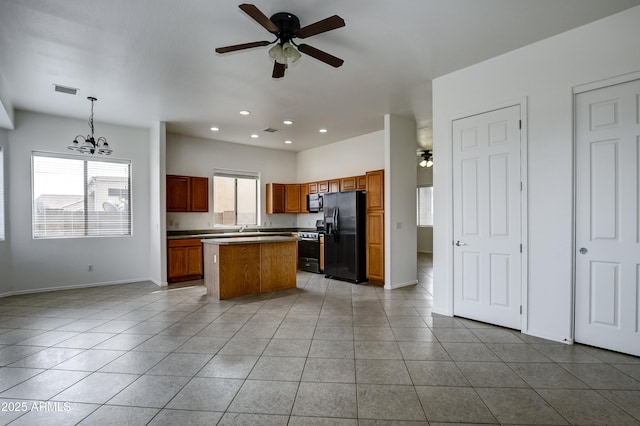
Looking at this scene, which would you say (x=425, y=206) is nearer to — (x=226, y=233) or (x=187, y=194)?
(x=226, y=233)

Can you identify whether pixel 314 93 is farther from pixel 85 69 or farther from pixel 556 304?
pixel 556 304

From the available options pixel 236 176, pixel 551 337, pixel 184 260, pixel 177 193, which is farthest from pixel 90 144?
pixel 551 337

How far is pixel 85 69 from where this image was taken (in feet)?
12.4

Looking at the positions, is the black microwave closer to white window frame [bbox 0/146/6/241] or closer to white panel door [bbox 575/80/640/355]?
white panel door [bbox 575/80/640/355]

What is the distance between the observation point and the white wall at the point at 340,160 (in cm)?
674

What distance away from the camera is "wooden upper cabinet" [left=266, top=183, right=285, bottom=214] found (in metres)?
8.00

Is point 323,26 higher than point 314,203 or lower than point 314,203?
higher

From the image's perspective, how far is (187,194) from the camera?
6.74 meters

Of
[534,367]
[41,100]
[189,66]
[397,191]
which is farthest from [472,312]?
[41,100]

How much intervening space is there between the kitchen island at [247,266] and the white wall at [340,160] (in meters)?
2.48

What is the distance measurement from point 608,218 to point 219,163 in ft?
22.6

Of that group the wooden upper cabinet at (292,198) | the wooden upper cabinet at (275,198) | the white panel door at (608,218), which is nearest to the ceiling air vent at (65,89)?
the wooden upper cabinet at (275,198)

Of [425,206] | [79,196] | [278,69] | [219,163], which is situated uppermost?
[278,69]

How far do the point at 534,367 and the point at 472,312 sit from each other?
118cm
